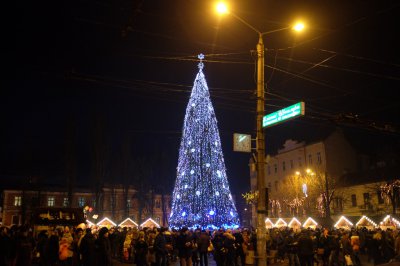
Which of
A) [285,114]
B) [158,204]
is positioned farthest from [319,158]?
[285,114]

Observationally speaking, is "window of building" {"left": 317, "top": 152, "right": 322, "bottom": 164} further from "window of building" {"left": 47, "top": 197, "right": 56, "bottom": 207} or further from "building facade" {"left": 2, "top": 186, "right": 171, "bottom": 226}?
"window of building" {"left": 47, "top": 197, "right": 56, "bottom": 207}

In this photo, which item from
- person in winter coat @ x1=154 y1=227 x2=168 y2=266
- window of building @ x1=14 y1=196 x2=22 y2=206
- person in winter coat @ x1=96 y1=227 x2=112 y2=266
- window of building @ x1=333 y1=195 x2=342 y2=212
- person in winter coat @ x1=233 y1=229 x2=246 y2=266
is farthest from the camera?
window of building @ x1=14 y1=196 x2=22 y2=206

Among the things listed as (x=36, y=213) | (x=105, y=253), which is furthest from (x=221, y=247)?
(x=36, y=213)

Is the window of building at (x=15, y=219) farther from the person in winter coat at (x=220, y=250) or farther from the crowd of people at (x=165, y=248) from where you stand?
the person in winter coat at (x=220, y=250)

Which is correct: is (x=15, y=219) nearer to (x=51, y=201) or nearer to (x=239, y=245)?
(x=51, y=201)

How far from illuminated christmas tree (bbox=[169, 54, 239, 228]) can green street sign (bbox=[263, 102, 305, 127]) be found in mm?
16458

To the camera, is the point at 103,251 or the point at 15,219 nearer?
the point at 103,251

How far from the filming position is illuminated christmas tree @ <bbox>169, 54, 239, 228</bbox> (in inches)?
1230

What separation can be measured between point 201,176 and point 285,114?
17.4 m

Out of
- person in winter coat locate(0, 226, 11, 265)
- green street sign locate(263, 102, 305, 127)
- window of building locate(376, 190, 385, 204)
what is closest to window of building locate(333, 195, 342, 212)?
window of building locate(376, 190, 385, 204)

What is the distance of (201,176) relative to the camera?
31.6 meters

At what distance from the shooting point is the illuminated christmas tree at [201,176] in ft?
103

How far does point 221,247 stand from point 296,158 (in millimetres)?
50273

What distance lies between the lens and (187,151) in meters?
31.8
